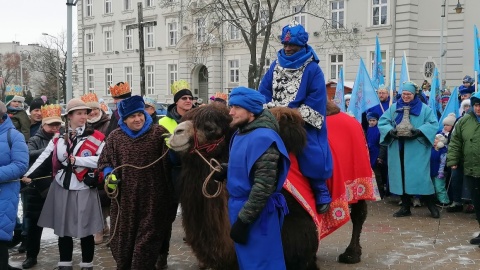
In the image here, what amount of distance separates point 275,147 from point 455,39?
26203 mm

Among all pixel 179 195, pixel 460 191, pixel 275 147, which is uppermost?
pixel 275 147

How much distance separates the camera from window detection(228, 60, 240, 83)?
37.5 meters

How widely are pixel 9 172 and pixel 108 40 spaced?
43.3 m

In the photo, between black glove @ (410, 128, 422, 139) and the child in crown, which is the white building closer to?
black glove @ (410, 128, 422, 139)

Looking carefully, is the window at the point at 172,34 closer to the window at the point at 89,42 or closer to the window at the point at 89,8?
the window at the point at 89,42

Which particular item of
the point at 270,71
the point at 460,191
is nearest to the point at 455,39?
the point at 460,191

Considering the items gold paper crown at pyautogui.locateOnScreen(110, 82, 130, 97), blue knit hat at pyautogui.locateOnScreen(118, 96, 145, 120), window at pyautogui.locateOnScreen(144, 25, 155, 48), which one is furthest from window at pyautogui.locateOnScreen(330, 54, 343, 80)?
blue knit hat at pyautogui.locateOnScreen(118, 96, 145, 120)

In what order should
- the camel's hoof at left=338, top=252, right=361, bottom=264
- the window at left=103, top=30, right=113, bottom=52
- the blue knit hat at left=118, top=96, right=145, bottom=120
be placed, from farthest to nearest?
the window at left=103, top=30, right=113, bottom=52 < the camel's hoof at left=338, top=252, right=361, bottom=264 < the blue knit hat at left=118, top=96, right=145, bottom=120

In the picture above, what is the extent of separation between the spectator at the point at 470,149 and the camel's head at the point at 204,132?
3825 mm

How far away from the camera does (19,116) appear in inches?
305

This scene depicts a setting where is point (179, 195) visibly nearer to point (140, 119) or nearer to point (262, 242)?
point (140, 119)

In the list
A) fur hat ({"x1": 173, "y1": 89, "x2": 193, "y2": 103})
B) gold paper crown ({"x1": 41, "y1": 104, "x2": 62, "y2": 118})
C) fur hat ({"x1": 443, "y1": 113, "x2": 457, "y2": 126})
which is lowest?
fur hat ({"x1": 443, "y1": 113, "x2": 457, "y2": 126})

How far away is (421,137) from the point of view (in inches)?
341

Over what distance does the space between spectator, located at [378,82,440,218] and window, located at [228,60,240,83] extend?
28685 mm
